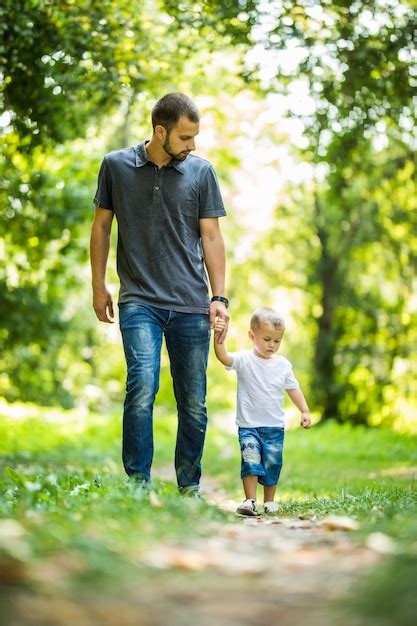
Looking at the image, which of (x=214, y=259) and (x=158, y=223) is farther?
(x=214, y=259)

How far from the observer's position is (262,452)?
6348 mm

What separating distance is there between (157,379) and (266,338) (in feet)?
2.96


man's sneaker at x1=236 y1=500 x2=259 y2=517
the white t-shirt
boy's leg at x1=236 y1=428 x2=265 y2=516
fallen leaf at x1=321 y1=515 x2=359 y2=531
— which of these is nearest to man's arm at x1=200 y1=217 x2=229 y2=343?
the white t-shirt

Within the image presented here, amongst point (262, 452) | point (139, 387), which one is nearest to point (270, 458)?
point (262, 452)

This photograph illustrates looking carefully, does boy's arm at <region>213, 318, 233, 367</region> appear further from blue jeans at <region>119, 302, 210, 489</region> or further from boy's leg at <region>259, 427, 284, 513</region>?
boy's leg at <region>259, 427, 284, 513</region>

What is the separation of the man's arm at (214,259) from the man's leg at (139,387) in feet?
1.51

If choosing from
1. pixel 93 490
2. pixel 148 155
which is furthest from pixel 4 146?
pixel 93 490

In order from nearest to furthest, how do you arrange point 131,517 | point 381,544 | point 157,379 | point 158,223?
point 381,544, point 131,517, point 157,379, point 158,223

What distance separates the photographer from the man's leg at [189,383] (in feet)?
19.6

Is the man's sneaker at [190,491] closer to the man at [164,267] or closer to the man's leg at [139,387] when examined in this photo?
the man at [164,267]

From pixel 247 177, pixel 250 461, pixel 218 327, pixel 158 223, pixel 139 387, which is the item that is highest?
pixel 247 177

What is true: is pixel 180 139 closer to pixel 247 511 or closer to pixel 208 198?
pixel 208 198

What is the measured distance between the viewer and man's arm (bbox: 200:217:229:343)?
6066 mm

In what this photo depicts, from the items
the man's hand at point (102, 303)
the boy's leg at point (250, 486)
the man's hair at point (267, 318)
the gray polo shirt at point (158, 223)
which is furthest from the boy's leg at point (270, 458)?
the man's hand at point (102, 303)
